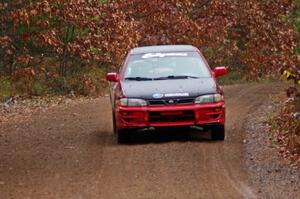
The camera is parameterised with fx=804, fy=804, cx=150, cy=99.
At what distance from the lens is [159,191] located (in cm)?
959

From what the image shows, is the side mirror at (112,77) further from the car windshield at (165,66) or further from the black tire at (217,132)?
the black tire at (217,132)

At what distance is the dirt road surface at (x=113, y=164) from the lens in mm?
9688

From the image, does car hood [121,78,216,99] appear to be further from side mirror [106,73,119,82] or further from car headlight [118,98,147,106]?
side mirror [106,73,119,82]

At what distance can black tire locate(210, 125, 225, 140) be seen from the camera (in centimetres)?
1335

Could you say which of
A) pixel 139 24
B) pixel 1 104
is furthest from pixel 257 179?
pixel 139 24

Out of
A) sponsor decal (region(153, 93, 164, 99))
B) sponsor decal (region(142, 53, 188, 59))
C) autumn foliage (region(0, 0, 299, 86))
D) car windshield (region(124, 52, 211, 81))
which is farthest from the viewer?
autumn foliage (region(0, 0, 299, 86))

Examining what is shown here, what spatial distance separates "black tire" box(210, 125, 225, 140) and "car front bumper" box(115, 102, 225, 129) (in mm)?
223

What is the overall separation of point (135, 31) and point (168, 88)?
49.3 feet

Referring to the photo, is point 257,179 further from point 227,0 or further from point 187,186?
point 227,0

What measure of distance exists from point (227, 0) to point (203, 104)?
1860cm

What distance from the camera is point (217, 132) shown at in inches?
530

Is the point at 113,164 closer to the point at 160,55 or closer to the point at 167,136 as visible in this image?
the point at 167,136

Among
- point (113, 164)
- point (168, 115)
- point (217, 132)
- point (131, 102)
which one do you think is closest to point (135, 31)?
point (217, 132)

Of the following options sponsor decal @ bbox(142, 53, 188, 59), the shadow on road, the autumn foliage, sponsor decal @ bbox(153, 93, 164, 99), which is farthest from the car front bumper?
the autumn foliage
